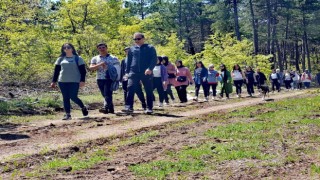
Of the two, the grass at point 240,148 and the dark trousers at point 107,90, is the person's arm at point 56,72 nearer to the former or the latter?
the dark trousers at point 107,90

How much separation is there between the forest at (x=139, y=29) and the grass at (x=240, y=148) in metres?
9.74

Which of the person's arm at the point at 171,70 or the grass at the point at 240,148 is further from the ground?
the person's arm at the point at 171,70

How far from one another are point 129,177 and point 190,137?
2592 millimetres

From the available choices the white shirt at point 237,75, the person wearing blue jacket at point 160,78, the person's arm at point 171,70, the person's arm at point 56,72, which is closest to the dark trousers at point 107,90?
the person's arm at point 56,72

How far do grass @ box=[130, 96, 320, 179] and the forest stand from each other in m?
9.74

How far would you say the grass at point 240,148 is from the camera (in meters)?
5.23

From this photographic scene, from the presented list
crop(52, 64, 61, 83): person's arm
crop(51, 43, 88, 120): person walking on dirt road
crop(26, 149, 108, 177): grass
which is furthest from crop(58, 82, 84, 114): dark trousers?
crop(26, 149, 108, 177): grass

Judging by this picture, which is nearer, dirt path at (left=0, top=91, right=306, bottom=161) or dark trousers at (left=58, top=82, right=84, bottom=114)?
dirt path at (left=0, top=91, right=306, bottom=161)

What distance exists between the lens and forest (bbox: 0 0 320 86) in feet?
56.5

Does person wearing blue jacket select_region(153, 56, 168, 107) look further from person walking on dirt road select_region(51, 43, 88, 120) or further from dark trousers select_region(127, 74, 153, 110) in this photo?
person walking on dirt road select_region(51, 43, 88, 120)

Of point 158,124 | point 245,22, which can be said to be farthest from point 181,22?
point 158,124

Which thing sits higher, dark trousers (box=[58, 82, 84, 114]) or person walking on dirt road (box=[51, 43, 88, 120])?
person walking on dirt road (box=[51, 43, 88, 120])

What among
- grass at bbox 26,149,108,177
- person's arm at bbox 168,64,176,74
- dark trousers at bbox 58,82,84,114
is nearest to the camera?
grass at bbox 26,149,108,177

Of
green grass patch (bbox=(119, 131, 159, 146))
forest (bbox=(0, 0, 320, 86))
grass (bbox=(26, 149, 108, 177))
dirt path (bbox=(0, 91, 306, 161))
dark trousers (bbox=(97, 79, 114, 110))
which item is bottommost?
grass (bbox=(26, 149, 108, 177))
